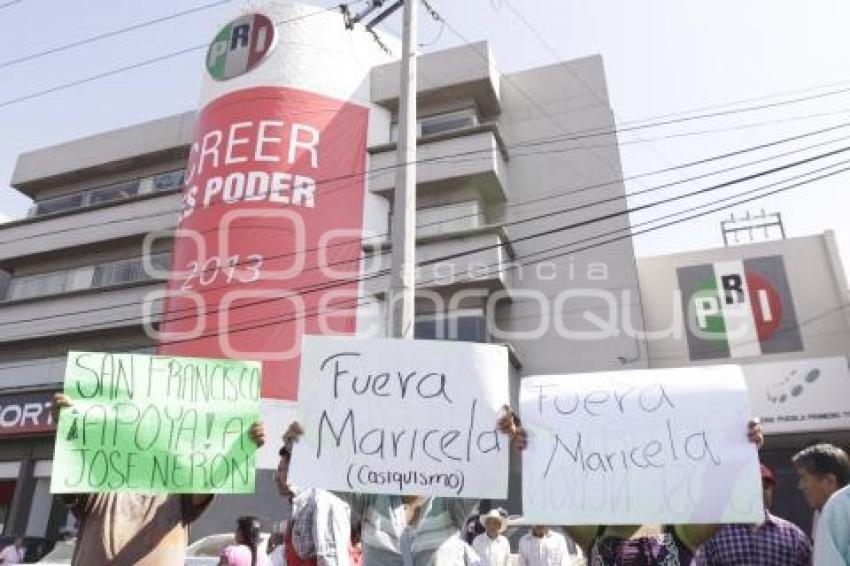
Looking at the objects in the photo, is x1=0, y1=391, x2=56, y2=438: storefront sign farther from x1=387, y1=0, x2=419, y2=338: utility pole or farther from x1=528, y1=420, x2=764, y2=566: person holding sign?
x1=528, y1=420, x2=764, y2=566: person holding sign

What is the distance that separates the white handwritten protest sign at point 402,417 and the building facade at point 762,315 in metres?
14.0

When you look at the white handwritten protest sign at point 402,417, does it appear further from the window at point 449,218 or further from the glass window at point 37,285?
the glass window at point 37,285

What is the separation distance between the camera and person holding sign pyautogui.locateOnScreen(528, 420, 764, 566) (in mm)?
3600

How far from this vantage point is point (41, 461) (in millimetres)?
19234

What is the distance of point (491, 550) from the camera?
27.5 feet

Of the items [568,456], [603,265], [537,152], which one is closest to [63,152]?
[537,152]

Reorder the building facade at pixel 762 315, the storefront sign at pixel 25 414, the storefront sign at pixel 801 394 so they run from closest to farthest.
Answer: the storefront sign at pixel 801 394
the building facade at pixel 762 315
the storefront sign at pixel 25 414

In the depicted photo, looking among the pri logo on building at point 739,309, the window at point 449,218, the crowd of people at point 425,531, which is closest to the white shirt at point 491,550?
the crowd of people at point 425,531

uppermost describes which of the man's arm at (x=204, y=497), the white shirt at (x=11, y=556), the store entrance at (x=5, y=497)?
the store entrance at (x=5, y=497)

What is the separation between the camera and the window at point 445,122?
1908 cm

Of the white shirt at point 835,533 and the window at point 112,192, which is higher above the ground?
the window at point 112,192

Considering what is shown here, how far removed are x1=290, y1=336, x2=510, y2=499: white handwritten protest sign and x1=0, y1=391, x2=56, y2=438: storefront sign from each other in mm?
17620

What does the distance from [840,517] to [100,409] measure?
3.17 meters

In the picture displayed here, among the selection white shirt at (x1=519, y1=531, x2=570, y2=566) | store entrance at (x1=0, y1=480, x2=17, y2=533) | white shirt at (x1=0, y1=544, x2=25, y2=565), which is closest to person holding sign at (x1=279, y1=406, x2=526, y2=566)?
white shirt at (x1=519, y1=531, x2=570, y2=566)
